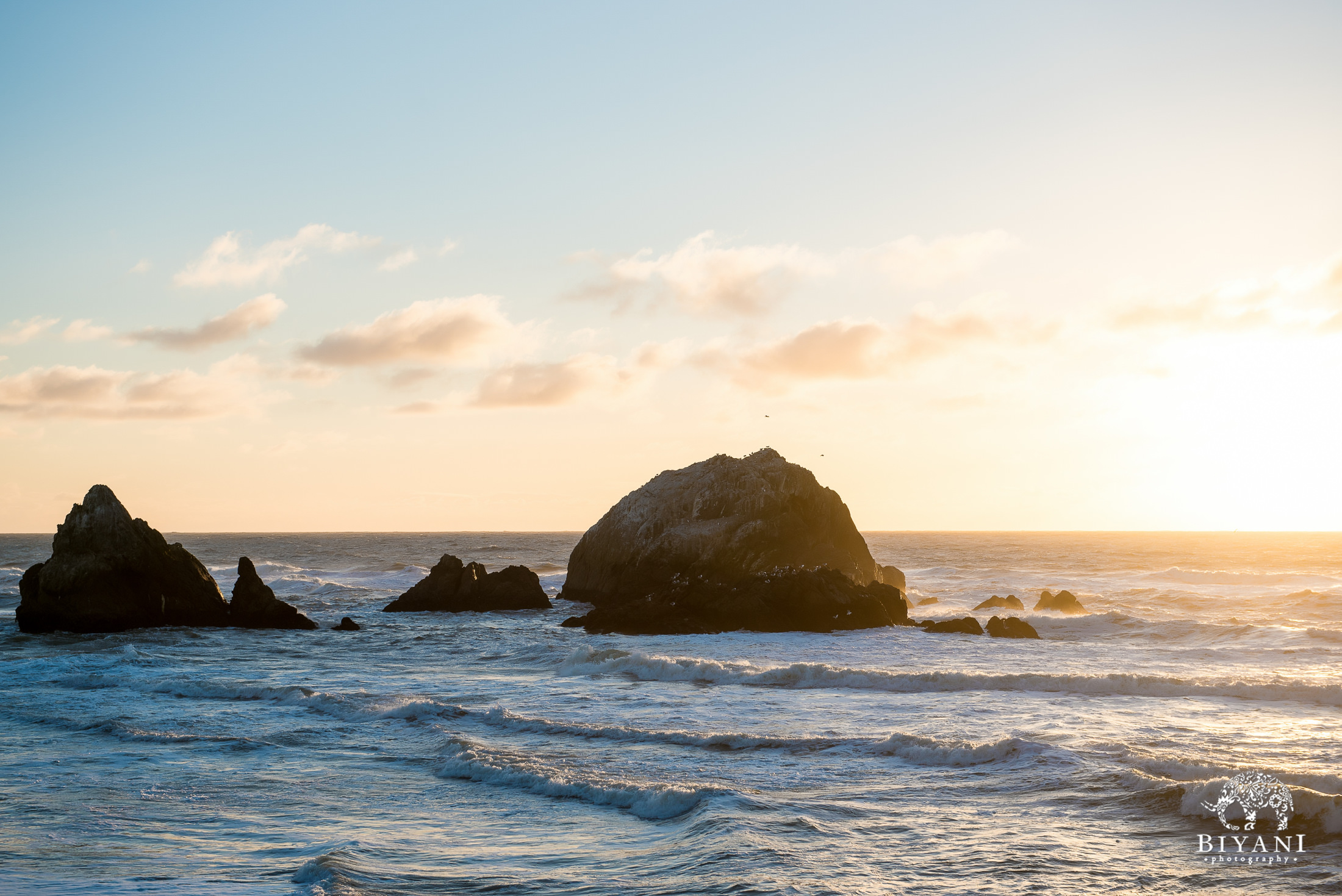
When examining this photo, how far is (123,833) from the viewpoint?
443 inches

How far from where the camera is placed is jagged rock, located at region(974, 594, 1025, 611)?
145ft

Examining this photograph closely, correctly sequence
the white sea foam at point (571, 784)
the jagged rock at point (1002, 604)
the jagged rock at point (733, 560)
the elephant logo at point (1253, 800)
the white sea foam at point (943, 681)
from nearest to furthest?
the elephant logo at point (1253, 800) < the white sea foam at point (571, 784) < the white sea foam at point (943, 681) < the jagged rock at point (733, 560) < the jagged rock at point (1002, 604)

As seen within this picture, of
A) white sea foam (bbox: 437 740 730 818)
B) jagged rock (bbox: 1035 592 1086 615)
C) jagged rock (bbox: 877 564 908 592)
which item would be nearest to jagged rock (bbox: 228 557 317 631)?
white sea foam (bbox: 437 740 730 818)

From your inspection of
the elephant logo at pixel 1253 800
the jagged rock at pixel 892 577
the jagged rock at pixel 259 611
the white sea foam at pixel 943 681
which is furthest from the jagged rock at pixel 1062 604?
the jagged rock at pixel 259 611

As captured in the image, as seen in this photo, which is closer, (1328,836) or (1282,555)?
(1328,836)

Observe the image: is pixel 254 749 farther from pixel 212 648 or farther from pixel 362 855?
pixel 212 648

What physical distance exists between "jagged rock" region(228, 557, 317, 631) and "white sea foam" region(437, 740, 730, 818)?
80.6ft

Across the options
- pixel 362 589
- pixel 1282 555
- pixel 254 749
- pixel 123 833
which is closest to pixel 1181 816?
pixel 123 833

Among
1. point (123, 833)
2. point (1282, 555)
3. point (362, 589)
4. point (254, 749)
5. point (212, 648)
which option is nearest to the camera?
point (123, 833)

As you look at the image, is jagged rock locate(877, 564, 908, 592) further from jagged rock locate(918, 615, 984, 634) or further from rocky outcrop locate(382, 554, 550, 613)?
rocky outcrop locate(382, 554, 550, 613)

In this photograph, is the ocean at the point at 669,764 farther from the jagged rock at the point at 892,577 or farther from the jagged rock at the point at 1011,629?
the jagged rock at the point at 892,577

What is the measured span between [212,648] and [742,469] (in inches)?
911

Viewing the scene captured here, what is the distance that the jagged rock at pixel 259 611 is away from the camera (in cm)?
3716

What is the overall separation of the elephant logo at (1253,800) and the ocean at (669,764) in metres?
0.12
